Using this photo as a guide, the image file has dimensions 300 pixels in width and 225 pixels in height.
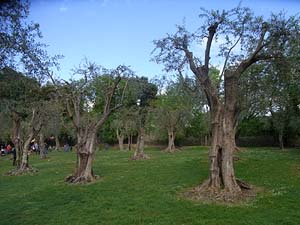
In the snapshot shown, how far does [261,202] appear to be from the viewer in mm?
11031

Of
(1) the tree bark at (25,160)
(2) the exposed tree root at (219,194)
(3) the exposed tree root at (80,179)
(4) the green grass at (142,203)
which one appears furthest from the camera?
(1) the tree bark at (25,160)

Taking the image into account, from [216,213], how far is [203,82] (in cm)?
569

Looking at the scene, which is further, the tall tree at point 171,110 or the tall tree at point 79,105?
the tall tree at point 171,110

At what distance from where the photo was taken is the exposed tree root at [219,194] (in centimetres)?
1159

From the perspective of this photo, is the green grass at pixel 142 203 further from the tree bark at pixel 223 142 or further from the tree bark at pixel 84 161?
the tree bark at pixel 223 142

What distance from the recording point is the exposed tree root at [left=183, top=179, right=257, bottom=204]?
11.6 m

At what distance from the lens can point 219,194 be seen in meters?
12.1

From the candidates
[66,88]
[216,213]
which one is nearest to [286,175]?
[216,213]

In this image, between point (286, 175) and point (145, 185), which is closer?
point (145, 185)

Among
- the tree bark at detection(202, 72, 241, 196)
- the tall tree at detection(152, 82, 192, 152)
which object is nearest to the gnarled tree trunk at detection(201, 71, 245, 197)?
the tree bark at detection(202, 72, 241, 196)

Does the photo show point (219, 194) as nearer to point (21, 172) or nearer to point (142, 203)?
point (142, 203)

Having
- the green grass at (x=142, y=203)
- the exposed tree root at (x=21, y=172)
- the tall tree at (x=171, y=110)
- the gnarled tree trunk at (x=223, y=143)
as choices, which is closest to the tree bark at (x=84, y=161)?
the green grass at (x=142, y=203)

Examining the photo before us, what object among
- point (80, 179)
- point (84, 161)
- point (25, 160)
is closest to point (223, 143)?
point (80, 179)

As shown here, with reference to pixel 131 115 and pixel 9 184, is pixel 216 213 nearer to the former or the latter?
pixel 9 184
